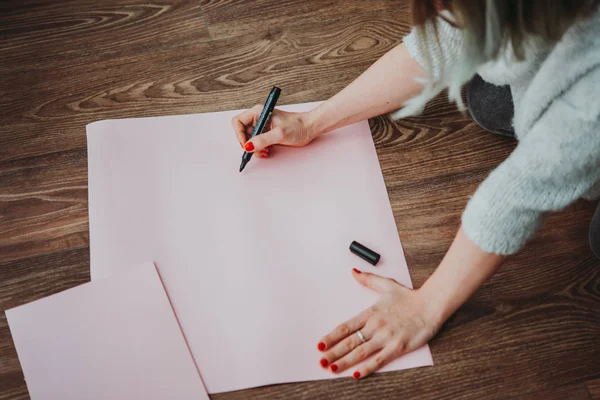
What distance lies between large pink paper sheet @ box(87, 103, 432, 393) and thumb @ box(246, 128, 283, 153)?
0.13 ft

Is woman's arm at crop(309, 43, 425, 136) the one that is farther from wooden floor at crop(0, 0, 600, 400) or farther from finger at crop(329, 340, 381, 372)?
finger at crop(329, 340, 381, 372)

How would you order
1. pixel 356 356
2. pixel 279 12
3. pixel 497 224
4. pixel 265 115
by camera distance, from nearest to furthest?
pixel 497 224 < pixel 356 356 < pixel 265 115 < pixel 279 12

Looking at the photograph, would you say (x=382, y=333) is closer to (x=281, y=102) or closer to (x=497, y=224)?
(x=497, y=224)

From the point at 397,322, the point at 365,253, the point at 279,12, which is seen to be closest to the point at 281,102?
the point at 279,12

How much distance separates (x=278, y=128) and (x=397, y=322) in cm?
34

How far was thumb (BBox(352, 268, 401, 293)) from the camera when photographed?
779mm

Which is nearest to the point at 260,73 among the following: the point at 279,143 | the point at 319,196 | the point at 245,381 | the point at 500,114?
the point at 279,143

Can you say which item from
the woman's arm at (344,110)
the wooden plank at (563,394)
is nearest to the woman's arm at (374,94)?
the woman's arm at (344,110)

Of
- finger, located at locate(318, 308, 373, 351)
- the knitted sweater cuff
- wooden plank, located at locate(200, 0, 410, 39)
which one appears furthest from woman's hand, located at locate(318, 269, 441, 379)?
wooden plank, located at locate(200, 0, 410, 39)

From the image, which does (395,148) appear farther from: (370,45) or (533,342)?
(533,342)

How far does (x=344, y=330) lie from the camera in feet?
2.49

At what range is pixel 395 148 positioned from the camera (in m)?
0.90

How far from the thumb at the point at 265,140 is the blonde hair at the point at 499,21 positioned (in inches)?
12.3

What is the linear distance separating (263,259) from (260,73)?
13.5 inches
